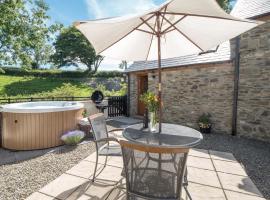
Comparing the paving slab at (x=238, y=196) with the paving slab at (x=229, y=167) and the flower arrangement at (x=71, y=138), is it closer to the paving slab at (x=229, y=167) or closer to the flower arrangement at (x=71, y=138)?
the paving slab at (x=229, y=167)

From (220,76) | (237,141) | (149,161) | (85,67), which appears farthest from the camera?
(85,67)

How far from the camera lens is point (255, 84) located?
630 cm

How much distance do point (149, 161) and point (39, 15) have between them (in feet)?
35.9

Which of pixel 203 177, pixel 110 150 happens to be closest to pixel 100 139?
pixel 110 150

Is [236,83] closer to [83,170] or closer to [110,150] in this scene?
[110,150]

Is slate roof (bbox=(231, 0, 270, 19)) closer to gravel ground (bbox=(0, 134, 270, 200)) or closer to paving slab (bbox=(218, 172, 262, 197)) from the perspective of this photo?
gravel ground (bbox=(0, 134, 270, 200))

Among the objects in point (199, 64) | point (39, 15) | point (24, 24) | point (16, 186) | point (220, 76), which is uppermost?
point (39, 15)

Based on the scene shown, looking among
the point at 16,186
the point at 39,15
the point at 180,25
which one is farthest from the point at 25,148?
the point at 39,15

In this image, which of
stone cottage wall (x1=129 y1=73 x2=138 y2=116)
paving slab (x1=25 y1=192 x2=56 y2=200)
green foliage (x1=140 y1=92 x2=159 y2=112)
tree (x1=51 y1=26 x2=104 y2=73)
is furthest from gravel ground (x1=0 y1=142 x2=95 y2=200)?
→ tree (x1=51 y1=26 x2=104 y2=73)

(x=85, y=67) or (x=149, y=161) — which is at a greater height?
(x=85, y=67)

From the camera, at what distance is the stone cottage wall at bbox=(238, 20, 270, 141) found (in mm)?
6070

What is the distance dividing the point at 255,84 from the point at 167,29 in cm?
445

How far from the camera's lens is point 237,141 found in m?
6.09

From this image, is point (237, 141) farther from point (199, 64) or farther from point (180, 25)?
point (180, 25)
